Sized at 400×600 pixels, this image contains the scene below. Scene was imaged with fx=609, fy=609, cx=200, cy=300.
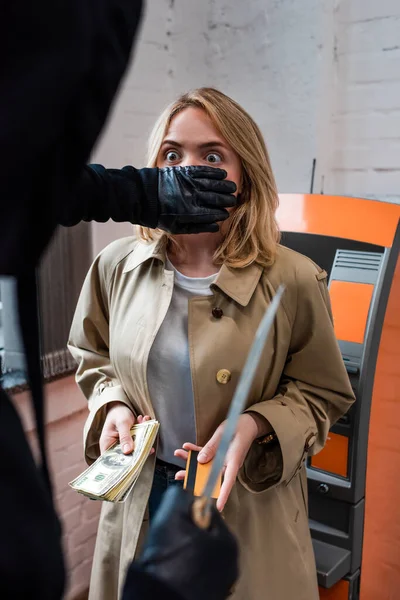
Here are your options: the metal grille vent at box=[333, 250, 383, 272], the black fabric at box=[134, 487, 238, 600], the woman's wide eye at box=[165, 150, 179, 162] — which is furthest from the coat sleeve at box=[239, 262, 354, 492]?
the black fabric at box=[134, 487, 238, 600]

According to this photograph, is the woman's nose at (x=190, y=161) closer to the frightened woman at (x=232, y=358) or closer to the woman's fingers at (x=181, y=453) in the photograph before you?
the frightened woman at (x=232, y=358)

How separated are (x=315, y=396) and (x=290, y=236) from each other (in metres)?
0.52

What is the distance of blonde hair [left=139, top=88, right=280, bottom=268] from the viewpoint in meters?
1.33

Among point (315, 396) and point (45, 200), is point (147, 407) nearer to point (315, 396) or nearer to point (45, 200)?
point (315, 396)

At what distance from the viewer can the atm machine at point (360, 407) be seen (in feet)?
5.09

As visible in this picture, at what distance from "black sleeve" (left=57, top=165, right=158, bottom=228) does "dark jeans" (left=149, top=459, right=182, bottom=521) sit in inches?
22.2

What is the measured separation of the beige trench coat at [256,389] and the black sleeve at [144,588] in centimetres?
75

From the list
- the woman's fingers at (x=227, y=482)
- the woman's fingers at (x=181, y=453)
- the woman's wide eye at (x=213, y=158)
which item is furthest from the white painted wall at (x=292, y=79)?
the woman's fingers at (x=227, y=482)

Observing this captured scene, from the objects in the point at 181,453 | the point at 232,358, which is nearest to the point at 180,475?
the point at 181,453

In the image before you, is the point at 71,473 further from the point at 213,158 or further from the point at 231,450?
the point at 213,158

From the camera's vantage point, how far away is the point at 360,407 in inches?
61.4

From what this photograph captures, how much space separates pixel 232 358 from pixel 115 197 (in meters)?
0.43

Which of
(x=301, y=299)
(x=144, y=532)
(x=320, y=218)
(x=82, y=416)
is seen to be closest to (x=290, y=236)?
(x=320, y=218)

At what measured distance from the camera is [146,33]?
90.7 inches
